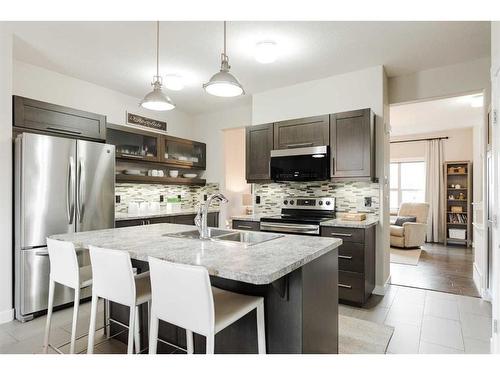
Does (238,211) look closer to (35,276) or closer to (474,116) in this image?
(35,276)

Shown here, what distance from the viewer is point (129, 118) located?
4520mm

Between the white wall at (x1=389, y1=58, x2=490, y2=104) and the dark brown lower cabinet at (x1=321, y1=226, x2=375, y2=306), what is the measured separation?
184 cm

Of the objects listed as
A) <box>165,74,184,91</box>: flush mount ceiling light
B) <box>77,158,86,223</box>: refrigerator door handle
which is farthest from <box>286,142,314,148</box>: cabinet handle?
<box>77,158,86,223</box>: refrigerator door handle

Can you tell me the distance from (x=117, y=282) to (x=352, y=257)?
231 cm

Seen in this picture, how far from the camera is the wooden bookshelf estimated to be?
652cm

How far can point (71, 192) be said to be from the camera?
122 inches

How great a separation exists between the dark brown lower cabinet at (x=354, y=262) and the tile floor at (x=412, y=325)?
0.48 feet

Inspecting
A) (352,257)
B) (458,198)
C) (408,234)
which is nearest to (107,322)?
(352,257)

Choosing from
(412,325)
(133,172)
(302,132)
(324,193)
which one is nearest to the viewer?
(412,325)

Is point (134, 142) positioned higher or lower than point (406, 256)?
higher

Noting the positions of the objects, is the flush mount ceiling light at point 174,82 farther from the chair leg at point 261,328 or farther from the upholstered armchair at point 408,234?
the upholstered armchair at point 408,234

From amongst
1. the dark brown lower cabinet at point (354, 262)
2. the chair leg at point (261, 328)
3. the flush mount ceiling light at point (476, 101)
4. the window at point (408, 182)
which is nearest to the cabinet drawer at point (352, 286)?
the dark brown lower cabinet at point (354, 262)

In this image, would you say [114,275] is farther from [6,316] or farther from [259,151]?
[259,151]
